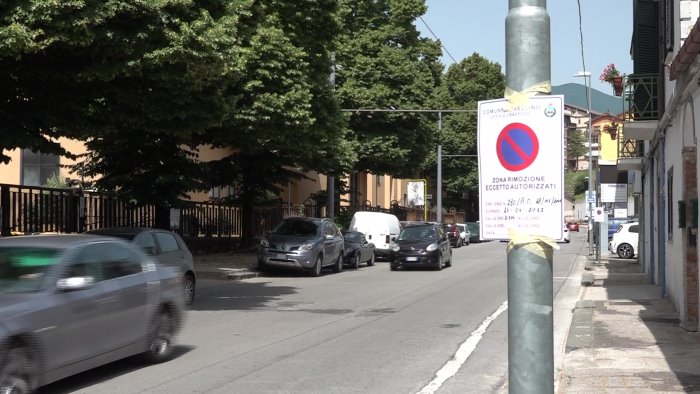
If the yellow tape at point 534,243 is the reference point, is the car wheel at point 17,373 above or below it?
below

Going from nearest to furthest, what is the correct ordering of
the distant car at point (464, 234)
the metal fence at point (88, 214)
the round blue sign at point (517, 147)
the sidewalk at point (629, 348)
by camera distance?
the round blue sign at point (517, 147)
the sidewalk at point (629, 348)
the metal fence at point (88, 214)
the distant car at point (464, 234)

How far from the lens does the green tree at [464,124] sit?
67.6 m

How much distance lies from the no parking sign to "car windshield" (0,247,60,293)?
5339 millimetres

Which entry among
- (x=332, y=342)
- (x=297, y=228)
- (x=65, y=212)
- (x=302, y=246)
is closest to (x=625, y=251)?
(x=297, y=228)

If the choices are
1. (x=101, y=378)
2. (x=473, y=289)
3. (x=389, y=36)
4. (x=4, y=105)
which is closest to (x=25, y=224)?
(x=4, y=105)

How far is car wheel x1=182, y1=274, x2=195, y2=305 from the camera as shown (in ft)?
53.4

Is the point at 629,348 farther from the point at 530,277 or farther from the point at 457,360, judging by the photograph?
the point at 530,277

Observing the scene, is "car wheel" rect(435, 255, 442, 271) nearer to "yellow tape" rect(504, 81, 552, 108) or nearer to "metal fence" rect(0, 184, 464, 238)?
"metal fence" rect(0, 184, 464, 238)

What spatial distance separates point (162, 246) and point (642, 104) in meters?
11.2

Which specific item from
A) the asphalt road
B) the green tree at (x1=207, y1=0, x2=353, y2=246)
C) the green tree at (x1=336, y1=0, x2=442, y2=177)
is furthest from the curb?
the green tree at (x1=336, y1=0, x2=442, y2=177)

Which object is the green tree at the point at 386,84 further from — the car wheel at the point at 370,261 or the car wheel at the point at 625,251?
the car wheel at the point at 625,251

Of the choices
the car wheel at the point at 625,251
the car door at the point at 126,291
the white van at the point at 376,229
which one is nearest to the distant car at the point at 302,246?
the white van at the point at 376,229

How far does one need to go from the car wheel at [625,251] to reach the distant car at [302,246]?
1655 centimetres

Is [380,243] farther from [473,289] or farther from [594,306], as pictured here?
[594,306]
